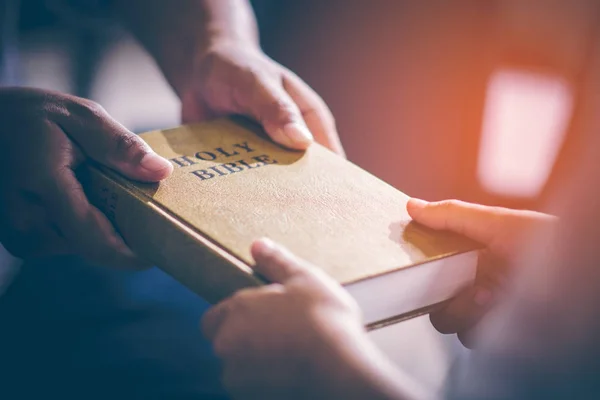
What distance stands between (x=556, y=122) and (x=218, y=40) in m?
1.08

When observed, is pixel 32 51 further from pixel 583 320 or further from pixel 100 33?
pixel 583 320

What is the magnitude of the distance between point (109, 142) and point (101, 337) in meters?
0.25

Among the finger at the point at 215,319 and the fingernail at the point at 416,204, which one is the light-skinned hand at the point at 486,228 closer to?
the fingernail at the point at 416,204

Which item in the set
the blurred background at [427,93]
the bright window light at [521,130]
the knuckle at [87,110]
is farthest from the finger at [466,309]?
the bright window light at [521,130]

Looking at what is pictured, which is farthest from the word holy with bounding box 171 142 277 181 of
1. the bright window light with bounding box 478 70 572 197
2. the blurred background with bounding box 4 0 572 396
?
the bright window light with bounding box 478 70 572 197

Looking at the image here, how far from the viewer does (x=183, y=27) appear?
1206 millimetres

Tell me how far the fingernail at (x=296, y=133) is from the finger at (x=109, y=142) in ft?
0.62

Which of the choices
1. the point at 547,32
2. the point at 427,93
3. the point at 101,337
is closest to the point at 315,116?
the point at 101,337

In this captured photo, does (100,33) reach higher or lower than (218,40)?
lower

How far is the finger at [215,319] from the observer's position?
Result: 0.56 metres

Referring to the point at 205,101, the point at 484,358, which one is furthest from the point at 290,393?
the point at 205,101

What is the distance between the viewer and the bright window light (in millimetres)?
1679

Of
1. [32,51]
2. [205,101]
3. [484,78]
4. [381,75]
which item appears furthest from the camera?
[32,51]

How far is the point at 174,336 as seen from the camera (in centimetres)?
81
